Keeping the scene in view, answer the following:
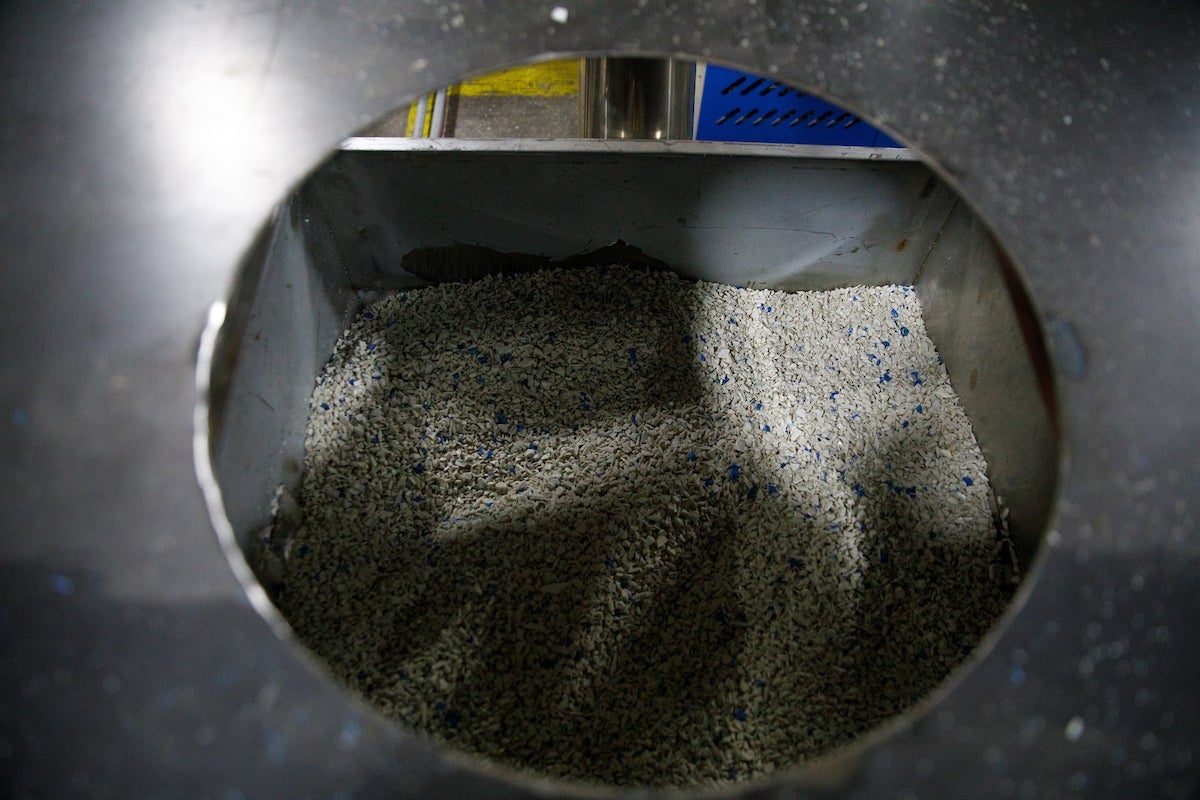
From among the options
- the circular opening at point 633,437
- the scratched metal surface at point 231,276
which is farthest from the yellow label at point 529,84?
the scratched metal surface at point 231,276

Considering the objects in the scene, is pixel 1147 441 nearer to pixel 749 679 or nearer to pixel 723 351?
pixel 749 679

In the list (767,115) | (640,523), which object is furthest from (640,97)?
(640,523)

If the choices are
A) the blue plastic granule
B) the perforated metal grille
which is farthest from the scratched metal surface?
the perforated metal grille

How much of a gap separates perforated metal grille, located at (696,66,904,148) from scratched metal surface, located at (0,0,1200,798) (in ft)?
2.69

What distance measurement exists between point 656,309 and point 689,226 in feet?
0.49

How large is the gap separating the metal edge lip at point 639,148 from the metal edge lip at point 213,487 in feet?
2.22

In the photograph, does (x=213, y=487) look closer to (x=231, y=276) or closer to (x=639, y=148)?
(x=231, y=276)

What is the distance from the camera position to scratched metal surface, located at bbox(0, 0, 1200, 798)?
552 millimetres

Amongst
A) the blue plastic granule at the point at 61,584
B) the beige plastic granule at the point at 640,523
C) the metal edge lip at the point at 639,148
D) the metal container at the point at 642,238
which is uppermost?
the blue plastic granule at the point at 61,584

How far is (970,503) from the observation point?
3.84 feet

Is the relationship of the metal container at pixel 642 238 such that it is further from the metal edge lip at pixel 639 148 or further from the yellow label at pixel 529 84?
the yellow label at pixel 529 84

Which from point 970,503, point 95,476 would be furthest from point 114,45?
point 970,503

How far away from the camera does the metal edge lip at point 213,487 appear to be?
0.58 metres

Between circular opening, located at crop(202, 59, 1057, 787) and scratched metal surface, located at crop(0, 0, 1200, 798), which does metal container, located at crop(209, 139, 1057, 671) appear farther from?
scratched metal surface, located at crop(0, 0, 1200, 798)
